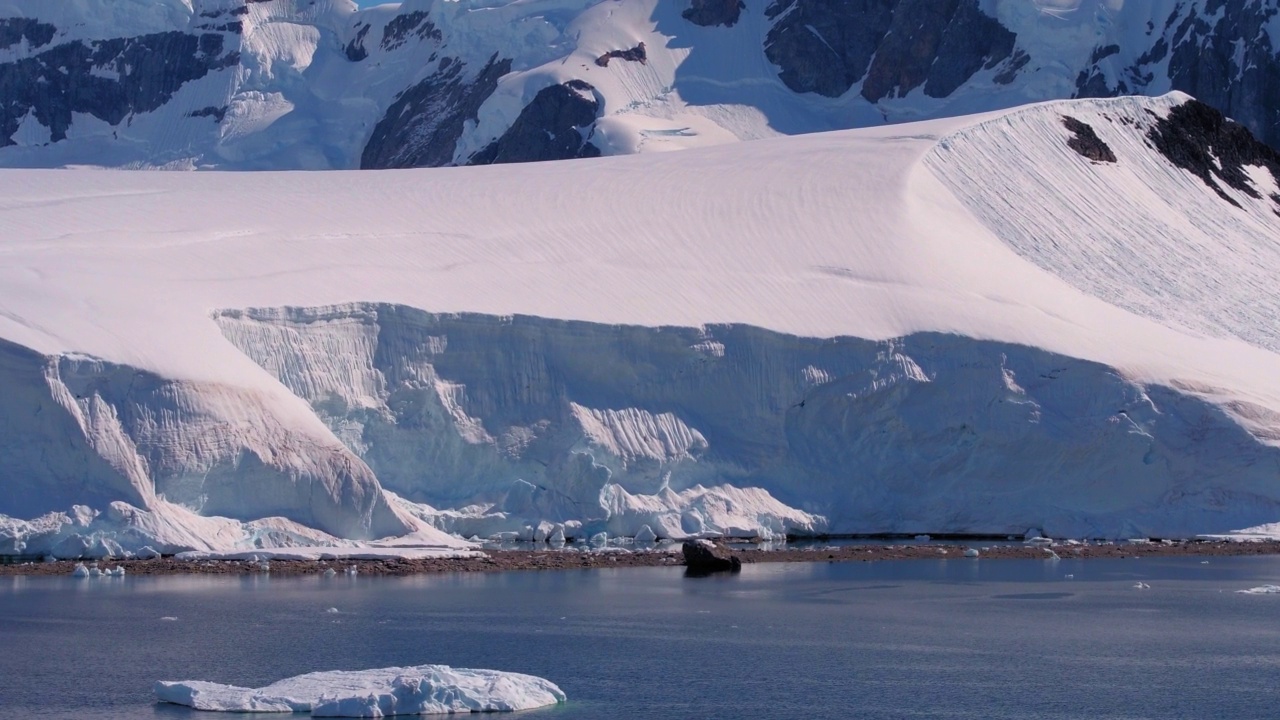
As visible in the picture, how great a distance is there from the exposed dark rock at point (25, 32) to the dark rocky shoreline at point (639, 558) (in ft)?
397

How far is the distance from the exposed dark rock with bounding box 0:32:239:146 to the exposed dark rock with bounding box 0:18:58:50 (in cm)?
182

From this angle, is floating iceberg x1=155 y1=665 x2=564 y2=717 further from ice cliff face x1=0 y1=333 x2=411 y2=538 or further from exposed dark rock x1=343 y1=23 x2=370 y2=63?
exposed dark rock x1=343 y1=23 x2=370 y2=63

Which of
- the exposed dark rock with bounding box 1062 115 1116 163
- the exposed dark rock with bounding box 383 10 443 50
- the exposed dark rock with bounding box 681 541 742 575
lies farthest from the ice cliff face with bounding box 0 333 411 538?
the exposed dark rock with bounding box 383 10 443 50

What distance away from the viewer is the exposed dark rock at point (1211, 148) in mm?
65562

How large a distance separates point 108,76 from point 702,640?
128 m

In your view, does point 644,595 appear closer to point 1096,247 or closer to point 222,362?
point 222,362

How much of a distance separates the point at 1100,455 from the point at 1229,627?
15.6 m

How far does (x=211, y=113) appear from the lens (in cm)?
13825

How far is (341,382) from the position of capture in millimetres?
38219

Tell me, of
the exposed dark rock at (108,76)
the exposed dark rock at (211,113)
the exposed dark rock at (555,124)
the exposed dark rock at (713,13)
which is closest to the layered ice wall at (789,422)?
the exposed dark rock at (555,124)

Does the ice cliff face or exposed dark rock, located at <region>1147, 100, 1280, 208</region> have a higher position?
exposed dark rock, located at <region>1147, 100, 1280, 208</region>

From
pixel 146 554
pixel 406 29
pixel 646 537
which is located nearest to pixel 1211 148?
pixel 646 537

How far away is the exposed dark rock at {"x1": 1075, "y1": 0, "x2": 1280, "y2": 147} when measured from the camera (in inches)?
4006

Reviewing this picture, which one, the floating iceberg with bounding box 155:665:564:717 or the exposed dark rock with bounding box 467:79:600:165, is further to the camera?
the exposed dark rock with bounding box 467:79:600:165
